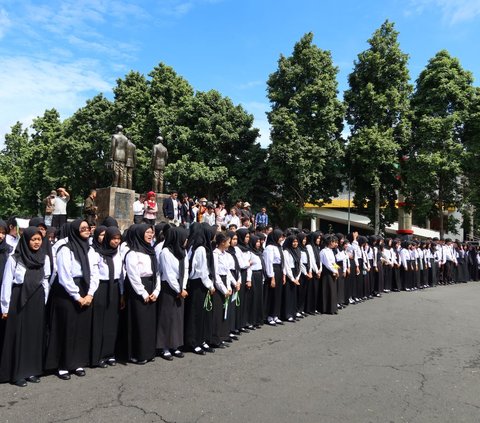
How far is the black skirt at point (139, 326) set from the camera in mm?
5621

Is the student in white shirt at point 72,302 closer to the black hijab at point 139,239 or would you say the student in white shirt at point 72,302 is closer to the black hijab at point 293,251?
the black hijab at point 139,239

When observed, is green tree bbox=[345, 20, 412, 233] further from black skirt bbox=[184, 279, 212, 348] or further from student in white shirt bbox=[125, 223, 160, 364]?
student in white shirt bbox=[125, 223, 160, 364]

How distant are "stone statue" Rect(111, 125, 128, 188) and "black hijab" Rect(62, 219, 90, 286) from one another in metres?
10.0

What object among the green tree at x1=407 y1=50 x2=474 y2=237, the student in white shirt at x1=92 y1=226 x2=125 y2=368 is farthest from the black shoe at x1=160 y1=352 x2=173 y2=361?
the green tree at x1=407 y1=50 x2=474 y2=237

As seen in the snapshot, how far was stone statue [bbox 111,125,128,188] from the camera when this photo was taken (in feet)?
48.9

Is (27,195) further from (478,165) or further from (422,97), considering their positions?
(478,165)

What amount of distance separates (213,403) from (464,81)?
25.1 m

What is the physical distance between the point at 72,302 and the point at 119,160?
34.7ft

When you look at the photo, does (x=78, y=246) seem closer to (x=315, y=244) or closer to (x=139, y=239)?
(x=139, y=239)

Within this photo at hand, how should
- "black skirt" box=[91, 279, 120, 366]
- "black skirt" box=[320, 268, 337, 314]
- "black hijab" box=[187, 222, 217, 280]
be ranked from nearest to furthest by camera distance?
"black skirt" box=[91, 279, 120, 366], "black hijab" box=[187, 222, 217, 280], "black skirt" box=[320, 268, 337, 314]

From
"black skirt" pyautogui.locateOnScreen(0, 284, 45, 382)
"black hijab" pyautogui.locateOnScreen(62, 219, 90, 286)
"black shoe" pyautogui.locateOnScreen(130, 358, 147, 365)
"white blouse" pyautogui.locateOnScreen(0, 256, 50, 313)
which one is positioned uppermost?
"black hijab" pyautogui.locateOnScreen(62, 219, 90, 286)

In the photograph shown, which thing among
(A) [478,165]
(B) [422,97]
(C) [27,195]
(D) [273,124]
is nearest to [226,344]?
(D) [273,124]

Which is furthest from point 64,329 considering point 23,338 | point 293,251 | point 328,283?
point 328,283

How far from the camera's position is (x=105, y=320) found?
5.47 m
